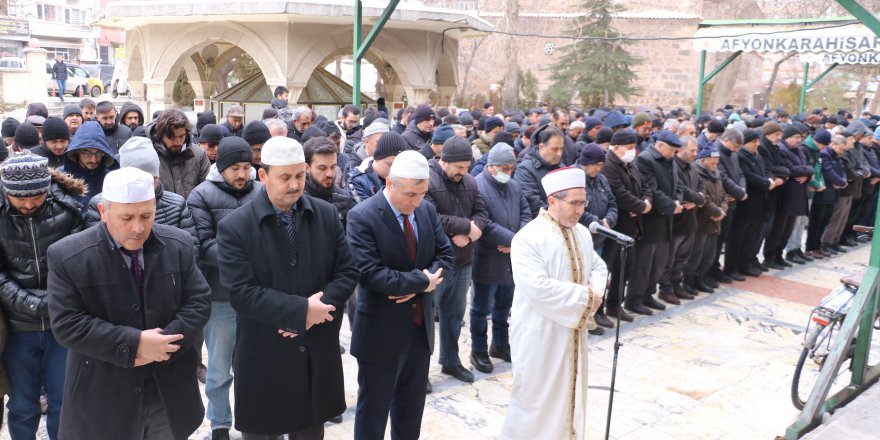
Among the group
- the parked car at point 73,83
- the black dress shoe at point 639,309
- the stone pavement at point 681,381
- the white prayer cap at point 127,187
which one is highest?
the parked car at point 73,83

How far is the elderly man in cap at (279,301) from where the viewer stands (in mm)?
3396

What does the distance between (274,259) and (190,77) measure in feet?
51.4

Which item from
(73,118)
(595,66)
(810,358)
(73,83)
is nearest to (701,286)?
(810,358)

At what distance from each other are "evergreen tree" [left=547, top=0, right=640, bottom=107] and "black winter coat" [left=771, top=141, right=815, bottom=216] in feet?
70.6

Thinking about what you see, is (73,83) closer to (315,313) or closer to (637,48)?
(637,48)

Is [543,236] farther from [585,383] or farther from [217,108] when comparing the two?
[217,108]

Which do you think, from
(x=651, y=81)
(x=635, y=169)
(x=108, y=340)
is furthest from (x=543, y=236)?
(x=651, y=81)

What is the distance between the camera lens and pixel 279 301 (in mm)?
3350

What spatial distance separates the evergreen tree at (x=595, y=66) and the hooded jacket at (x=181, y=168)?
26.7 metres

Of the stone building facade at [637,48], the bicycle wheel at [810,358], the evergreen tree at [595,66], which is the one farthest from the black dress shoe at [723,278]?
the stone building facade at [637,48]

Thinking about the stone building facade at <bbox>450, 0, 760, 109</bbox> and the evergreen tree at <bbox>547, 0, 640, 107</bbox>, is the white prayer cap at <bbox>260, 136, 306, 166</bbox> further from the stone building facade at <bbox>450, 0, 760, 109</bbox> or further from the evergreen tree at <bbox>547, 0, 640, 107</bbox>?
the stone building facade at <bbox>450, 0, 760, 109</bbox>

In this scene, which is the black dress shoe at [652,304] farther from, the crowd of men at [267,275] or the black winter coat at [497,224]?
the black winter coat at [497,224]

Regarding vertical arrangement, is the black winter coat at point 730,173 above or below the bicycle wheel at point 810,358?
above

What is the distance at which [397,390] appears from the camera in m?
4.20
